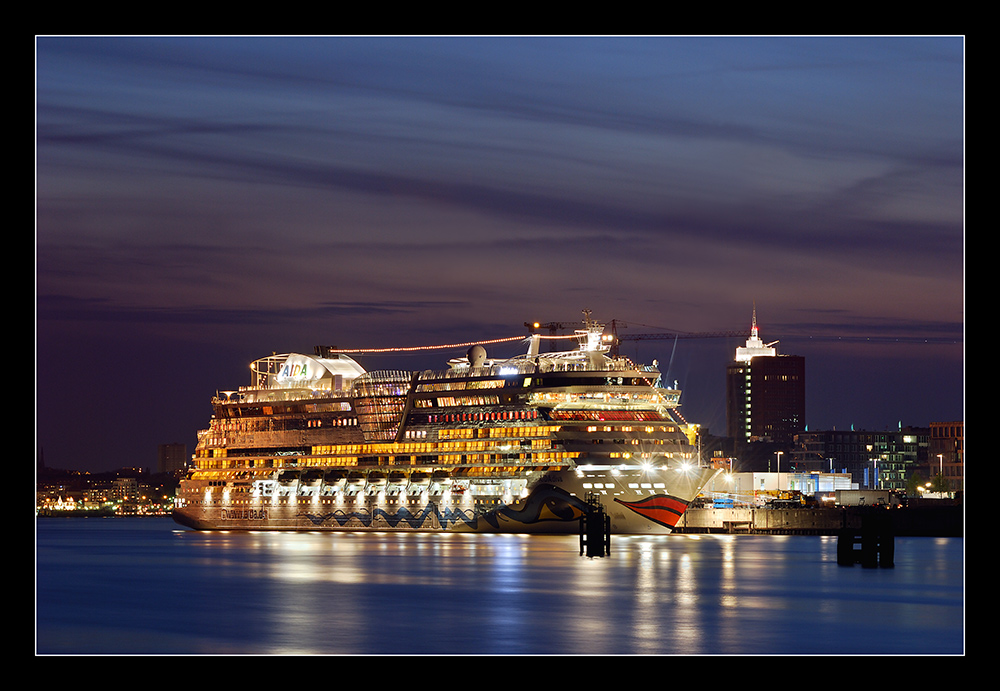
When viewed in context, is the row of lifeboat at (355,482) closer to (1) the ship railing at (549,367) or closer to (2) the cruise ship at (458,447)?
(2) the cruise ship at (458,447)

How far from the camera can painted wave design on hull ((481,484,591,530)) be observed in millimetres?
95750

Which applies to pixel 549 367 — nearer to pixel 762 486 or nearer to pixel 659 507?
pixel 659 507

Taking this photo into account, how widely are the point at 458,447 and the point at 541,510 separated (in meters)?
8.76

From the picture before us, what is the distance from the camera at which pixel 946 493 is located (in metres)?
177

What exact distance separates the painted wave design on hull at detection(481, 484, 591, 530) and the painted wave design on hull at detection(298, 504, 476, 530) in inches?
123

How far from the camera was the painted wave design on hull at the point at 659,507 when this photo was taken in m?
96.9

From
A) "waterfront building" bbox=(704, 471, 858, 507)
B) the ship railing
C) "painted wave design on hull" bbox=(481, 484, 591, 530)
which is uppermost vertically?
the ship railing

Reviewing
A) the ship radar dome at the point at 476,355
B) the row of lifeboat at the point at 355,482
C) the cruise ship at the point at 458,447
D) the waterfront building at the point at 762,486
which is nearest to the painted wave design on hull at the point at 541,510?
the cruise ship at the point at 458,447

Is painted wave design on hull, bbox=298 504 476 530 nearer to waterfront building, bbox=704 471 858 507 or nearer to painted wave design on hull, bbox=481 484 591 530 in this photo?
painted wave design on hull, bbox=481 484 591 530

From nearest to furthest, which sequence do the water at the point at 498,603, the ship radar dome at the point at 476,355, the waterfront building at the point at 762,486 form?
the water at the point at 498,603 → the ship radar dome at the point at 476,355 → the waterfront building at the point at 762,486

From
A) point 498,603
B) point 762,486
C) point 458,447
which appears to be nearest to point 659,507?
point 458,447

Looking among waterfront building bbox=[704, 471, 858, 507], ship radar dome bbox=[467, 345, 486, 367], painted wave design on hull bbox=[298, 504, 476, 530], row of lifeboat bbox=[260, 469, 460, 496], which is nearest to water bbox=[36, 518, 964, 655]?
painted wave design on hull bbox=[298, 504, 476, 530]

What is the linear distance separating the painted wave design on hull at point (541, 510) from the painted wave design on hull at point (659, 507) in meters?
3.23
